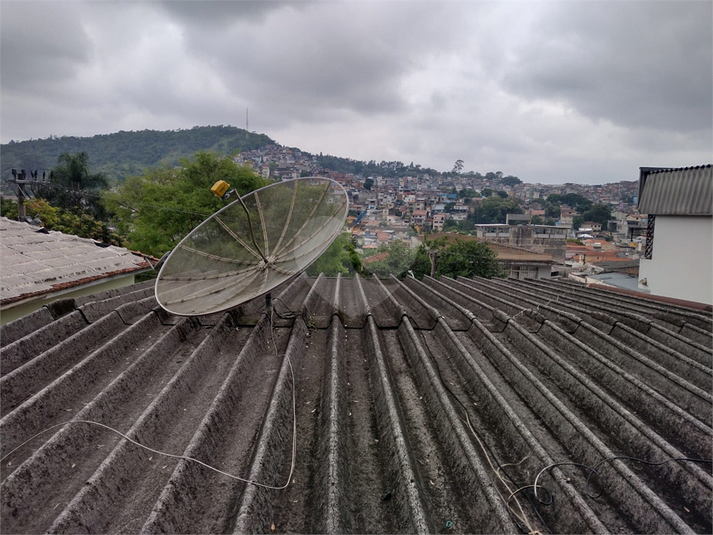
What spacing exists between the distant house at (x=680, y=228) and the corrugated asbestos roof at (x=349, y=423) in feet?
33.3

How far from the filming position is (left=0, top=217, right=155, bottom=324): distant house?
6035mm

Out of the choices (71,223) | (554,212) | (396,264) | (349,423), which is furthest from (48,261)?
(554,212)

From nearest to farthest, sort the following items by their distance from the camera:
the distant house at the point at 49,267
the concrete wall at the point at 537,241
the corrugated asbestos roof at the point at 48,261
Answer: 1. the distant house at the point at 49,267
2. the corrugated asbestos roof at the point at 48,261
3. the concrete wall at the point at 537,241

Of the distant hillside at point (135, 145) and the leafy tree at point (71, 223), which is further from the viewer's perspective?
the distant hillside at point (135, 145)

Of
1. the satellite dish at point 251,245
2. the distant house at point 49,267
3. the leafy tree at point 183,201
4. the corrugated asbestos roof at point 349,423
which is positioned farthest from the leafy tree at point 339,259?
the corrugated asbestos roof at point 349,423

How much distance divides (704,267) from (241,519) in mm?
16701

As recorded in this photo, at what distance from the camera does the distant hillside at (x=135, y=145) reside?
433 ft

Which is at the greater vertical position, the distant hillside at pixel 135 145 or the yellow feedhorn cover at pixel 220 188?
the distant hillside at pixel 135 145

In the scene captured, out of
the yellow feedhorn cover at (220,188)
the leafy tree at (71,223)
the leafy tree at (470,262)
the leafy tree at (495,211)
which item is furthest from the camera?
the leafy tree at (495,211)

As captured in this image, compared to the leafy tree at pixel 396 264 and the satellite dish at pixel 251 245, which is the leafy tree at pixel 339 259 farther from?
the satellite dish at pixel 251 245

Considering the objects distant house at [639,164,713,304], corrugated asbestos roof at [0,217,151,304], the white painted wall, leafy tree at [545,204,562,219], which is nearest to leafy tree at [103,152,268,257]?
corrugated asbestos roof at [0,217,151,304]

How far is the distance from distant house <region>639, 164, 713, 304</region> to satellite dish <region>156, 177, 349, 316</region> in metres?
13.1

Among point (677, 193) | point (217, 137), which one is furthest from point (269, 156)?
point (677, 193)

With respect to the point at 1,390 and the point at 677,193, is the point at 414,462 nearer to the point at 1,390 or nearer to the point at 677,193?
the point at 1,390
